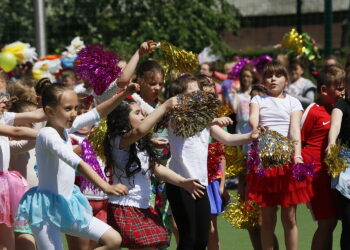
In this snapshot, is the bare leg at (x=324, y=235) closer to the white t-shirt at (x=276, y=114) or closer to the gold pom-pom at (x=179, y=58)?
the white t-shirt at (x=276, y=114)

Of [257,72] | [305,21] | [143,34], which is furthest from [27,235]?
→ [305,21]

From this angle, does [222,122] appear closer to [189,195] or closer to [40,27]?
[189,195]

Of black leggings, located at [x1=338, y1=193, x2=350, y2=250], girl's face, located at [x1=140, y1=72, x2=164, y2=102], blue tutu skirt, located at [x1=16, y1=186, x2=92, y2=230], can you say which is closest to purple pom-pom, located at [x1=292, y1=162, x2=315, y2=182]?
black leggings, located at [x1=338, y1=193, x2=350, y2=250]

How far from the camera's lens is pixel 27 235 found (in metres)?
5.86

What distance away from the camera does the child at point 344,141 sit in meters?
5.53

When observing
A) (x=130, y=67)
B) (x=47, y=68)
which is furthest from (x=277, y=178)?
(x=47, y=68)

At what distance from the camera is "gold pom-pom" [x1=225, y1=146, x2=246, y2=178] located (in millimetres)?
6375

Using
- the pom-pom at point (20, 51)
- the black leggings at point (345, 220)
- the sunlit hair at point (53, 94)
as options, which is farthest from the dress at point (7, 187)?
the pom-pom at point (20, 51)

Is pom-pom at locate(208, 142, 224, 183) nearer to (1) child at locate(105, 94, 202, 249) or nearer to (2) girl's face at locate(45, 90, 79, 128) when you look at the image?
(1) child at locate(105, 94, 202, 249)

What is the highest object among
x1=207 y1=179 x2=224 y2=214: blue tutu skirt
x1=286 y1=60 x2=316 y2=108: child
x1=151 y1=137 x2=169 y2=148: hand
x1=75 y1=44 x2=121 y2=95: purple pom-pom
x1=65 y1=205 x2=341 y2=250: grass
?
x1=75 y1=44 x2=121 y2=95: purple pom-pom

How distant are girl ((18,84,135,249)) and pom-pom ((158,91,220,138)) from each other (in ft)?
1.25

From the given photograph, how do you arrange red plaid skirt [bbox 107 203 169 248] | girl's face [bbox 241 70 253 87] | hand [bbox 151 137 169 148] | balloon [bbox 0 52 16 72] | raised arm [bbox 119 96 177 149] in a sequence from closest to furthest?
raised arm [bbox 119 96 177 149], red plaid skirt [bbox 107 203 169 248], hand [bbox 151 137 169 148], balloon [bbox 0 52 16 72], girl's face [bbox 241 70 253 87]

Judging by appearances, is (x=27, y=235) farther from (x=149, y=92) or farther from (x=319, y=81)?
(x=319, y=81)

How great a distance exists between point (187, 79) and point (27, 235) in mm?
1707
